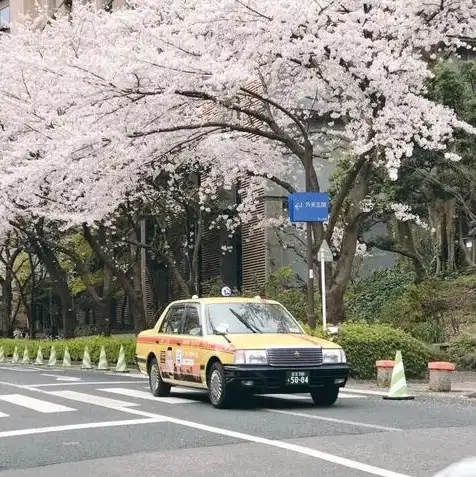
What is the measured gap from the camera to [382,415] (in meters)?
10.7

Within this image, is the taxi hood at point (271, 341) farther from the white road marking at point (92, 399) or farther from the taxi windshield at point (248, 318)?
the white road marking at point (92, 399)

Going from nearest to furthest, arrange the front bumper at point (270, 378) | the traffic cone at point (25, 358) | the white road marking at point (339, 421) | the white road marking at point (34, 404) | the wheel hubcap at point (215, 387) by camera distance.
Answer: the white road marking at point (339, 421), the front bumper at point (270, 378), the wheel hubcap at point (215, 387), the white road marking at point (34, 404), the traffic cone at point (25, 358)

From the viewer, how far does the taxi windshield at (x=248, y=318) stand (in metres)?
12.7

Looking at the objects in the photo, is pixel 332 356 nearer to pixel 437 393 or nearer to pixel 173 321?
pixel 437 393

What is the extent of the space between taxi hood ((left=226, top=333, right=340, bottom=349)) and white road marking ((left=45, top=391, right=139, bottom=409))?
222 cm

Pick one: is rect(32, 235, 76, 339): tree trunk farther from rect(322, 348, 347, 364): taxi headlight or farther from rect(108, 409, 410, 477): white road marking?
rect(108, 409, 410, 477): white road marking

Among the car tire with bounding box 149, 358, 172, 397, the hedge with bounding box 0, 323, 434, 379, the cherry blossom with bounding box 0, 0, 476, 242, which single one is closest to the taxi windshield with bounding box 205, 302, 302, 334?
the car tire with bounding box 149, 358, 172, 397

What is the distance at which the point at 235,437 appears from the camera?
897 cm

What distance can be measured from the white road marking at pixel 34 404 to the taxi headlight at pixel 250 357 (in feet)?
9.67

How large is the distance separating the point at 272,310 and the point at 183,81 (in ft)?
20.6

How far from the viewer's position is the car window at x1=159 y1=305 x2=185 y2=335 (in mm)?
13840

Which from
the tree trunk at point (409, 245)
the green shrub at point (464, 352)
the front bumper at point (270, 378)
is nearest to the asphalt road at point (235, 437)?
the front bumper at point (270, 378)

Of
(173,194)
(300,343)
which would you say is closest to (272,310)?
(300,343)

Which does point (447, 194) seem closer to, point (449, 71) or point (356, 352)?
point (449, 71)
